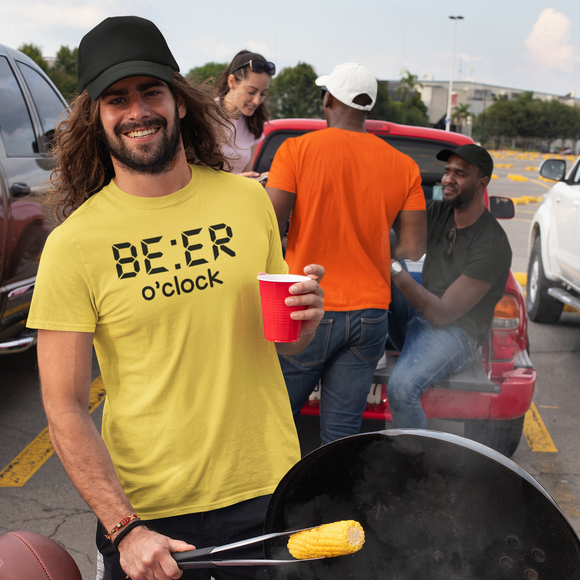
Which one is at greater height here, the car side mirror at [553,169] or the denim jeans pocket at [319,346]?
the car side mirror at [553,169]

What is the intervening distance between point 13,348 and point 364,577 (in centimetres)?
362

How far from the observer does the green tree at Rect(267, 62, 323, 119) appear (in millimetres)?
75000

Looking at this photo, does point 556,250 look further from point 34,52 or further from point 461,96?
point 461,96

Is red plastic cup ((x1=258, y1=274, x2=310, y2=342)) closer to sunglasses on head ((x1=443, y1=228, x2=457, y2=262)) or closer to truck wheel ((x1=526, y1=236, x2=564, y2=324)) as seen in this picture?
sunglasses on head ((x1=443, y1=228, x2=457, y2=262))

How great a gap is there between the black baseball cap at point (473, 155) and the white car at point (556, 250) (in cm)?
245

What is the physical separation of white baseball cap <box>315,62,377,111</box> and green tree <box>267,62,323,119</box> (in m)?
74.1

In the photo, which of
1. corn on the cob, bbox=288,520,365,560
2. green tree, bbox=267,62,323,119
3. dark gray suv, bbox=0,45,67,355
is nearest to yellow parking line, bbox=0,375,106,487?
dark gray suv, bbox=0,45,67,355

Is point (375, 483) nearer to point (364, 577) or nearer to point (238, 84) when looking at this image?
point (364, 577)

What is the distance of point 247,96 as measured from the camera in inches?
171

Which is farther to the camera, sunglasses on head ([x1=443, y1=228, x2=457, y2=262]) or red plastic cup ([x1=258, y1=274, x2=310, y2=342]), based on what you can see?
sunglasses on head ([x1=443, y1=228, x2=457, y2=262])

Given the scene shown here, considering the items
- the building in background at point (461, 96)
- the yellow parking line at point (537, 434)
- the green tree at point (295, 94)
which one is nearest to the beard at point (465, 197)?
the yellow parking line at point (537, 434)

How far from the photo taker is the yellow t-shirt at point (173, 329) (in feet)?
5.09

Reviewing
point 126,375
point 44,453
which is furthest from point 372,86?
point 44,453

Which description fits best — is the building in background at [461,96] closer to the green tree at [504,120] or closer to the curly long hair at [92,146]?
the green tree at [504,120]
